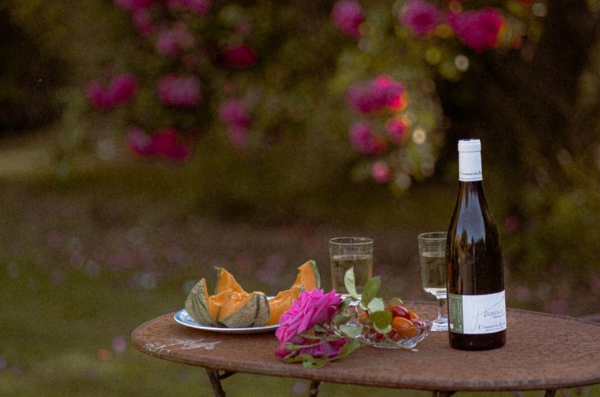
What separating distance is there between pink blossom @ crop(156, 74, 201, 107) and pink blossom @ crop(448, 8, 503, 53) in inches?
59.2

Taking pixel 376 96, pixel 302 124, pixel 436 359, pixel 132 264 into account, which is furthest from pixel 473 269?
pixel 132 264

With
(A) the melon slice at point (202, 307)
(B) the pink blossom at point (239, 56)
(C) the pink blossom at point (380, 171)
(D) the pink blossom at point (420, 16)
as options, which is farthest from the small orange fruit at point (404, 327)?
(C) the pink blossom at point (380, 171)

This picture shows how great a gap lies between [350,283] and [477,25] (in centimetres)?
255

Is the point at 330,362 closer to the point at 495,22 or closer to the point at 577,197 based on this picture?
→ the point at 495,22

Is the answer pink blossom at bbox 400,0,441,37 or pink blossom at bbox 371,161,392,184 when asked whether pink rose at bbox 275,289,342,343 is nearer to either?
pink blossom at bbox 400,0,441,37

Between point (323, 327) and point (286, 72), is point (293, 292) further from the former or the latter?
point (286, 72)

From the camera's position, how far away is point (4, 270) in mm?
8102

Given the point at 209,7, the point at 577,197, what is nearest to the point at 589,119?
the point at 577,197

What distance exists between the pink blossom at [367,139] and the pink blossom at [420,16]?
88 centimetres

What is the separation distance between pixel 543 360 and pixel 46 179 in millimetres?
12636

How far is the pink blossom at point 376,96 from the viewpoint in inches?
184

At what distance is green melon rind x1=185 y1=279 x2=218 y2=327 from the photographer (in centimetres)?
230

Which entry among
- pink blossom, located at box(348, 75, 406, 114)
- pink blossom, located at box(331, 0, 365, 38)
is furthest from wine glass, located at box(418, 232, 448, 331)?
pink blossom, located at box(331, 0, 365, 38)

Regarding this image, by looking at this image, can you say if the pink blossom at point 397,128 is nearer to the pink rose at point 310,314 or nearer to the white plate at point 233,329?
the white plate at point 233,329
